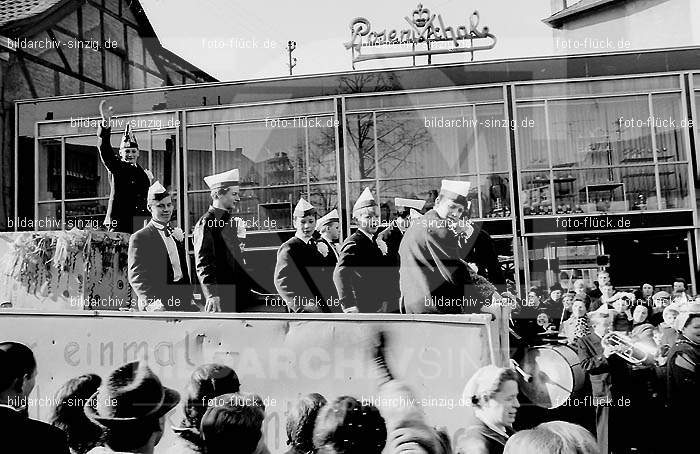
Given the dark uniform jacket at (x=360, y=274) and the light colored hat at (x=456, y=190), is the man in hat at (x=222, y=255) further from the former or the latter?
the light colored hat at (x=456, y=190)

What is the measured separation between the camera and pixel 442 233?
364cm

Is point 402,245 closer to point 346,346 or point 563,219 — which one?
point 346,346

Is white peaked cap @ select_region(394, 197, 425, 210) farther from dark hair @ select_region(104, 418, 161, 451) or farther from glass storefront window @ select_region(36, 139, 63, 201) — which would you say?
glass storefront window @ select_region(36, 139, 63, 201)

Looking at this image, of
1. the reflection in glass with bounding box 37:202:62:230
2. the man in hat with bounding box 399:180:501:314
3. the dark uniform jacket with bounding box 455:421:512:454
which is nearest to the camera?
the dark uniform jacket with bounding box 455:421:512:454

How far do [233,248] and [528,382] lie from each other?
6.24 ft

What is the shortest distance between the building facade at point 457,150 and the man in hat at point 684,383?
57 centimetres

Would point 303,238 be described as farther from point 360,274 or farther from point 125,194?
point 125,194

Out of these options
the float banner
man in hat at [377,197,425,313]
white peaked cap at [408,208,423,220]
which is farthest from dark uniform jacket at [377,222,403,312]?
the float banner

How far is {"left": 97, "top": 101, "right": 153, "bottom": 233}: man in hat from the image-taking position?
162 inches

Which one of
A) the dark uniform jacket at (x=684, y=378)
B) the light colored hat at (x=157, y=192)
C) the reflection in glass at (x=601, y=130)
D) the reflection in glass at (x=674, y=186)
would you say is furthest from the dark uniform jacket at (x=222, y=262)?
the reflection in glass at (x=674, y=186)

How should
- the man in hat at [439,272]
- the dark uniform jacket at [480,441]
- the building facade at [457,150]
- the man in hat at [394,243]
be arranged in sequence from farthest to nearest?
the building facade at [457,150]
the man in hat at [394,243]
the man in hat at [439,272]
the dark uniform jacket at [480,441]

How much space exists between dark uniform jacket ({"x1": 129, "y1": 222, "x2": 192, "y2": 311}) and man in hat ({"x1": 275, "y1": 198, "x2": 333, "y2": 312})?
2.00ft

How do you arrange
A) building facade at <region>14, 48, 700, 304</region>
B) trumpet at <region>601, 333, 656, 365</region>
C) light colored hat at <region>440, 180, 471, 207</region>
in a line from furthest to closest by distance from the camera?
1. building facade at <region>14, 48, 700, 304</region>
2. light colored hat at <region>440, 180, 471, 207</region>
3. trumpet at <region>601, 333, 656, 365</region>

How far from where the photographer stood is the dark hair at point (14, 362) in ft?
11.0
